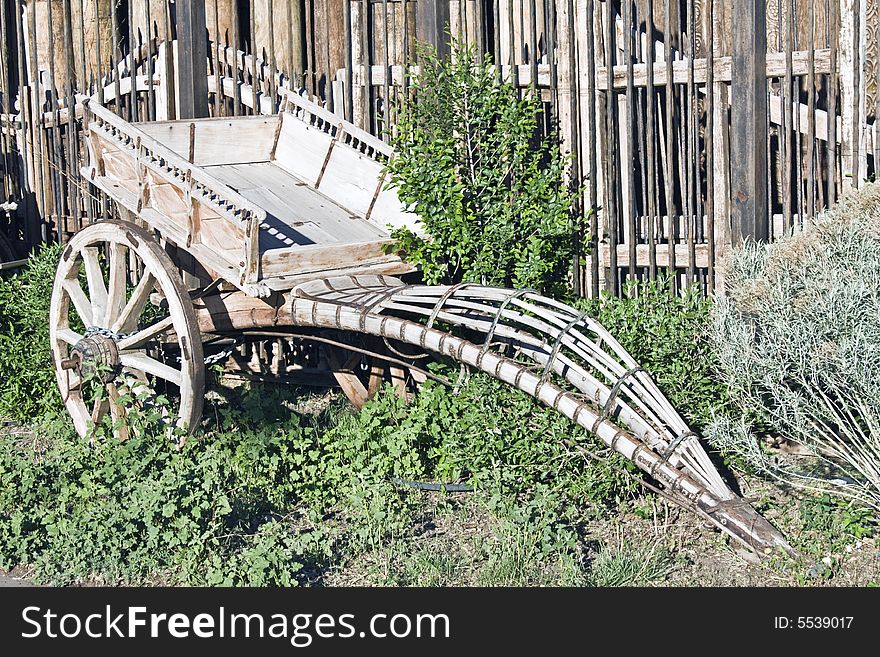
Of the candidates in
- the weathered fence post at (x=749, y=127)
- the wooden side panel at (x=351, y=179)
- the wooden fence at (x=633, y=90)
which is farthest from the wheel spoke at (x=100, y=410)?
the weathered fence post at (x=749, y=127)

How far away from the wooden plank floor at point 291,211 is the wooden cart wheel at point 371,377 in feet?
2.26

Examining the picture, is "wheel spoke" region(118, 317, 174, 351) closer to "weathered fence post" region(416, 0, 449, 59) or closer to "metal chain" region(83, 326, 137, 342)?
"metal chain" region(83, 326, 137, 342)

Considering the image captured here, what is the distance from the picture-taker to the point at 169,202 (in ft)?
20.6

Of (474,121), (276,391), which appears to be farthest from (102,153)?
(474,121)

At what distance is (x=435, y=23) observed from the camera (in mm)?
6883

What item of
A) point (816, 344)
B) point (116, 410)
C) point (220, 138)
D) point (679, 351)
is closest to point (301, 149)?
point (220, 138)

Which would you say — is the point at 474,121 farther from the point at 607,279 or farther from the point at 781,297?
the point at 781,297

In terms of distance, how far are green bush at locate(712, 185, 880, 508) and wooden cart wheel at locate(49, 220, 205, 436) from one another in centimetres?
268

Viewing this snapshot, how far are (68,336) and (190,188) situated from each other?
1.37 meters

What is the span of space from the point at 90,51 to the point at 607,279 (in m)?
5.79

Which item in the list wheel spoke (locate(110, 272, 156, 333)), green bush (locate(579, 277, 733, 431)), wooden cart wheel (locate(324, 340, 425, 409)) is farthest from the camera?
wooden cart wheel (locate(324, 340, 425, 409))

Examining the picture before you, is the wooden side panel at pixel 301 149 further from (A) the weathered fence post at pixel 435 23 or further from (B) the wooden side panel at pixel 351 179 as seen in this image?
(A) the weathered fence post at pixel 435 23

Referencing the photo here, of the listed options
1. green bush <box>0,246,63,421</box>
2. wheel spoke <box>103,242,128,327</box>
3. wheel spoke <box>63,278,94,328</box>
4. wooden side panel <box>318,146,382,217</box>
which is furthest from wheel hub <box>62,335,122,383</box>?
wooden side panel <box>318,146,382,217</box>

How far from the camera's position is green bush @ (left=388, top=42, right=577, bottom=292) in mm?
6207
